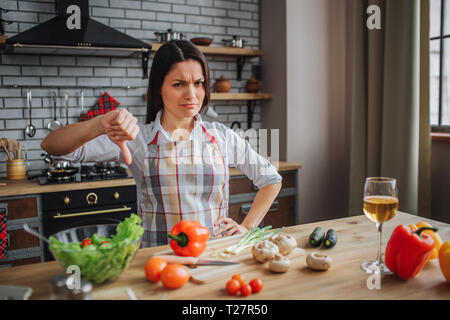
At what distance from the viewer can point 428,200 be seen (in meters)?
2.83

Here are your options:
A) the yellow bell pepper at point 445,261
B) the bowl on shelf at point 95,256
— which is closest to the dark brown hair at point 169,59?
the bowl on shelf at point 95,256

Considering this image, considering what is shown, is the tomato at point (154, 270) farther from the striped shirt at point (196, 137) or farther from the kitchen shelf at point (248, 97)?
the kitchen shelf at point (248, 97)

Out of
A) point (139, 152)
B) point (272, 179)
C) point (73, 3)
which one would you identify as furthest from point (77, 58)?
point (272, 179)

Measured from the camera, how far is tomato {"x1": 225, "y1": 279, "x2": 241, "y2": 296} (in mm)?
1010

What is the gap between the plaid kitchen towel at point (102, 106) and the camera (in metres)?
3.41

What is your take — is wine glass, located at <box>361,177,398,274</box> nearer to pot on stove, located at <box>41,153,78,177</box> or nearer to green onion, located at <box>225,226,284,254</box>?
green onion, located at <box>225,226,284,254</box>

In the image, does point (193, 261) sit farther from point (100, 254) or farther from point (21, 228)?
point (21, 228)

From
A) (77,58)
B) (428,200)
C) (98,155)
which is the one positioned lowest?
(428,200)

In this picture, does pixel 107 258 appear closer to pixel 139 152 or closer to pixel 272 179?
pixel 139 152

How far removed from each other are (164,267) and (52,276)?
319 millimetres

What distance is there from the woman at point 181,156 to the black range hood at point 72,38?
1420mm

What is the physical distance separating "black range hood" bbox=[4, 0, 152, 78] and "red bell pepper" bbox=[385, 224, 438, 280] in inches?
97.3

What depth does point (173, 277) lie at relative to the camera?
1033mm

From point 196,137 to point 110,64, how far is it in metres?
2.06
